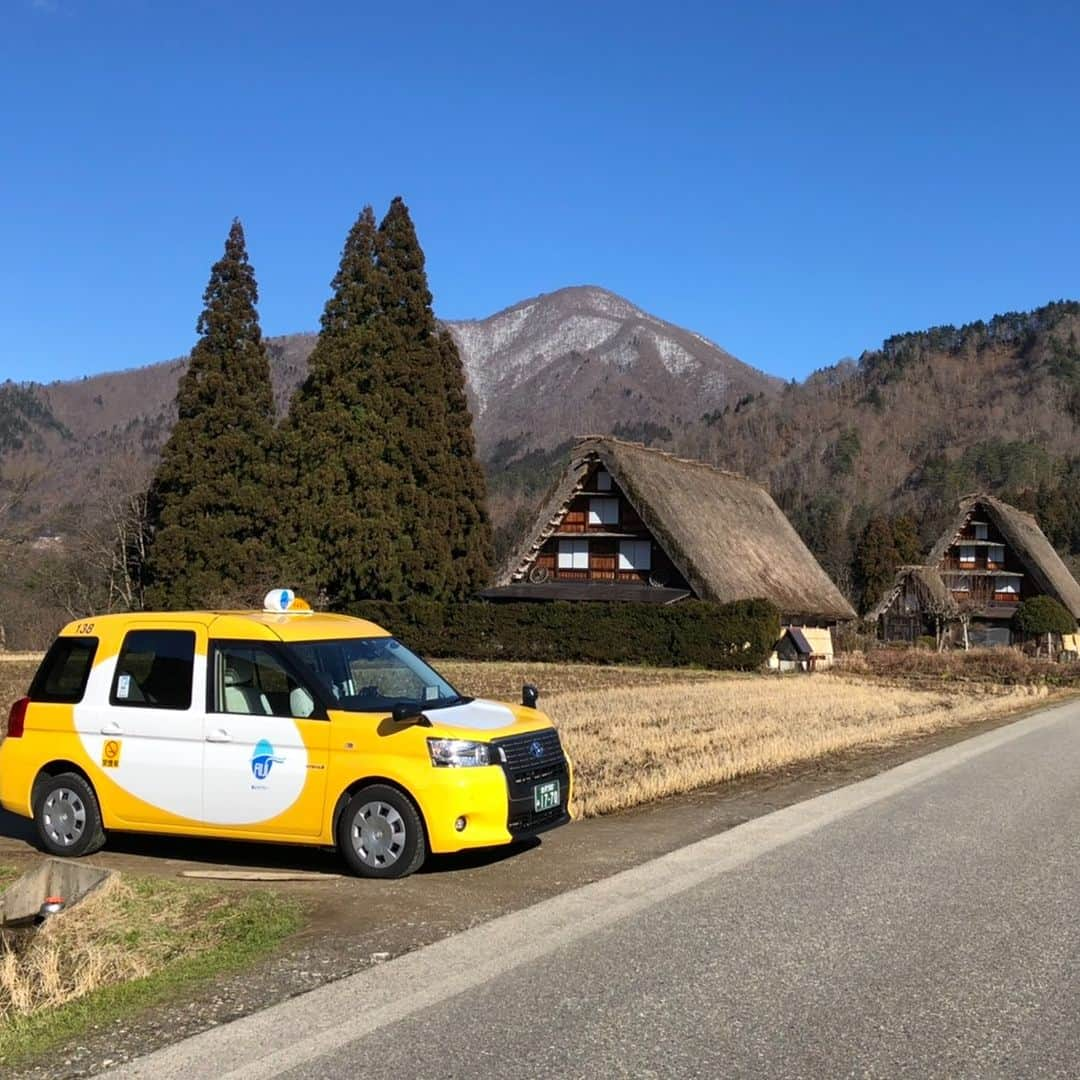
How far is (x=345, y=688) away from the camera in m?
8.84

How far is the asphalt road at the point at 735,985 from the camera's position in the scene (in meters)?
4.61

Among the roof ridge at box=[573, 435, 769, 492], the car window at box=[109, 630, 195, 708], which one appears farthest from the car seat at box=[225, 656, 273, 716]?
the roof ridge at box=[573, 435, 769, 492]

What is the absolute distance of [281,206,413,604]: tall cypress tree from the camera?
137 ft

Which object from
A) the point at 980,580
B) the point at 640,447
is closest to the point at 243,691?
the point at 640,447

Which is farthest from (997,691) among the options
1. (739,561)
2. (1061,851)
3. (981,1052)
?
(981,1052)

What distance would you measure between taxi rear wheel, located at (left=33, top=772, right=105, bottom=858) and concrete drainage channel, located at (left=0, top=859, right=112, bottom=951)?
1.54 metres

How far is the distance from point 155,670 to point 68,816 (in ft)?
4.20

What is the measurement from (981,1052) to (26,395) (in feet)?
527

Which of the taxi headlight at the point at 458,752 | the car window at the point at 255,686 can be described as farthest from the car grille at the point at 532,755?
the car window at the point at 255,686

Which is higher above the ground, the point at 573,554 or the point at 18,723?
the point at 573,554

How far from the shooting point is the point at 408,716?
7863 mm

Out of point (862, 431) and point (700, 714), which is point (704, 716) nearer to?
point (700, 714)

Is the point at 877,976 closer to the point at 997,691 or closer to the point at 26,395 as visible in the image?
the point at 997,691

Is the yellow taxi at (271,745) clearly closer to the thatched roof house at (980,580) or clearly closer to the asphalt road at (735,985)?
the asphalt road at (735,985)
